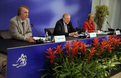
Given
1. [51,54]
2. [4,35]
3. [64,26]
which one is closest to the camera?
[51,54]

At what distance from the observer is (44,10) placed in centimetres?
427

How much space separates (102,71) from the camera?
4.63 feet

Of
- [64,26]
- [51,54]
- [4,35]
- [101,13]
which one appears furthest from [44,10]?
[51,54]

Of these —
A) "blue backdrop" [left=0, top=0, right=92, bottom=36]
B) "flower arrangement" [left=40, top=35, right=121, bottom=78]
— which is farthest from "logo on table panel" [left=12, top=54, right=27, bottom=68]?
"blue backdrop" [left=0, top=0, right=92, bottom=36]

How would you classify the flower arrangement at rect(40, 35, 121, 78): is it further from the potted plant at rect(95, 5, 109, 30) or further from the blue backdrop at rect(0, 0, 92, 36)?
the potted plant at rect(95, 5, 109, 30)

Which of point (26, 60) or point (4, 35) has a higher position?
point (4, 35)

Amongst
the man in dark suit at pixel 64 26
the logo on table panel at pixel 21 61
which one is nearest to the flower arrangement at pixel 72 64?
the logo on table panel at pixel 21 61

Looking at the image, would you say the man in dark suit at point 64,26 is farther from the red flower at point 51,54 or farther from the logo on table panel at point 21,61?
the logo on table panel at point 21,61

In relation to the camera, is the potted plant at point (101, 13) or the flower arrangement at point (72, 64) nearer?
→ the flower arrangement at point (72, 64)

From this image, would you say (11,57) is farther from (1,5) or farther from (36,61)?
(1,5)

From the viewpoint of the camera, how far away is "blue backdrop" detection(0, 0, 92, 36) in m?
3.39

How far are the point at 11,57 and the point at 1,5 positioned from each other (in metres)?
2.70

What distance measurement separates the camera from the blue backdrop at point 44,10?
3391 mm

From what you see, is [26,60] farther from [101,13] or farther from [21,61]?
[101,13]
